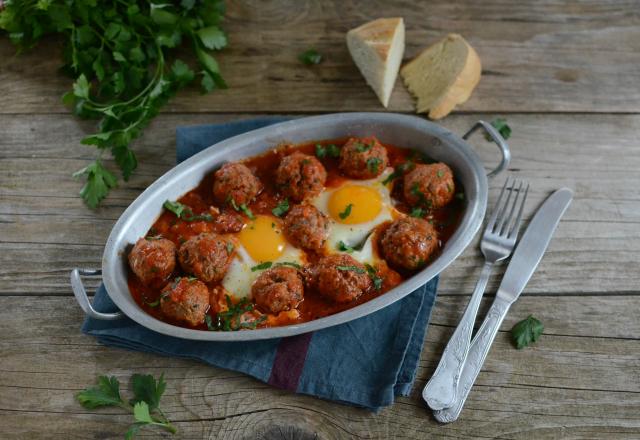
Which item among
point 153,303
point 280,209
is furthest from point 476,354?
point 153,303

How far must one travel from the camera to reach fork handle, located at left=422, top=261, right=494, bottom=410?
371cm

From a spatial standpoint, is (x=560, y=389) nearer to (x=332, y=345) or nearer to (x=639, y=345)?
(x=639, y=345)

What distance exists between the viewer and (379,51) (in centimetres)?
482

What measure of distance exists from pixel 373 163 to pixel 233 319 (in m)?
1.36

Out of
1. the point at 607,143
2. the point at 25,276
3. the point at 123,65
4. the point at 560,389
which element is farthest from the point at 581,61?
the point at 25,276

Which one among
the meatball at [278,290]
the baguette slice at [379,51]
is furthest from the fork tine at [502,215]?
the meatball at [278,290]

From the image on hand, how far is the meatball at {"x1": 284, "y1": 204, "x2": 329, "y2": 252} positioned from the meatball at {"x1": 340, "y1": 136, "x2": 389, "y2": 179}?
0.42 m

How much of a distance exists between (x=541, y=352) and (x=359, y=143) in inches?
68.9

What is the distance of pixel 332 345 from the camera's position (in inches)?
153

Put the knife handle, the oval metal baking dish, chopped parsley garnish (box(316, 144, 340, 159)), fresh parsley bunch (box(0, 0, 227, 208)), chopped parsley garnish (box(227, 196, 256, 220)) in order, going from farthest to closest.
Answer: fresh parsley bunch (box(0, 0, 227, 208)), chopped parsley garnish (box(316, 144, 340, 159)), chopped parsley garnish (box(227, 196, 256, 220)), the knife handle, the oval metal baking dish

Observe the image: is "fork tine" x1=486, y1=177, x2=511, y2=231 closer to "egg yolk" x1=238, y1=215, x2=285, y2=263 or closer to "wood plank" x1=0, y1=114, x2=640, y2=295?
"wood plank" x1=0, y1=114, x2=640, y2=295

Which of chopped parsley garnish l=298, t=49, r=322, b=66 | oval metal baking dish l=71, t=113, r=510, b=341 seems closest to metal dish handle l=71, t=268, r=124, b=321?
oval metal baking dish l=71, t=113, r=510, b=341

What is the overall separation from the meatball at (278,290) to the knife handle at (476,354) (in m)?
1.06

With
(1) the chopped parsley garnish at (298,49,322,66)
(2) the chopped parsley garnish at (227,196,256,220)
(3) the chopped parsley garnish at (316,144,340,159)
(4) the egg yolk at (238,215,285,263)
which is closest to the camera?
(4) the egg yolk at (238,215,285,263)
